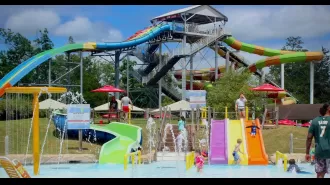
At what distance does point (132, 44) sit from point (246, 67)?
28.8 feet

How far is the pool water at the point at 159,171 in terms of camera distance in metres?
12.6

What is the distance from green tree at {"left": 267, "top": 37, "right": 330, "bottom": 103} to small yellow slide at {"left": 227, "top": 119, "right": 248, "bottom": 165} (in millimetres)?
26519

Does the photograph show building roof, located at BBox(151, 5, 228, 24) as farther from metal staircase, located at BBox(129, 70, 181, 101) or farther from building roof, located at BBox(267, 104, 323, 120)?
building roof, located at BBox(267, 104, 323, 120)

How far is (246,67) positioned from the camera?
36281 mm

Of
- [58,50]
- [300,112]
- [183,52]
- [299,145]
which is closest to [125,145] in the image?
[299,145]

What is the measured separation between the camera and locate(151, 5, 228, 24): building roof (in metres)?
33.6

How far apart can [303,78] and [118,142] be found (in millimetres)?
37217

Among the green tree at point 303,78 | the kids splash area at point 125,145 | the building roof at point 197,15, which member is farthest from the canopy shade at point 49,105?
the green tree at point 303,78

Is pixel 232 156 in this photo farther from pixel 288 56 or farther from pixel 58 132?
pixel 288 56

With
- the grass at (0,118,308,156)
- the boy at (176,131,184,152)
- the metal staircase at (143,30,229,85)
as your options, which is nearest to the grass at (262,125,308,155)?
the grass at (0,118,308,156)

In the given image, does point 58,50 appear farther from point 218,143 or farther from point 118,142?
point 218,143

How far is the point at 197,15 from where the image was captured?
3444cm

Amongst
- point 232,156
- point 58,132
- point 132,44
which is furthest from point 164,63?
point 232,156
